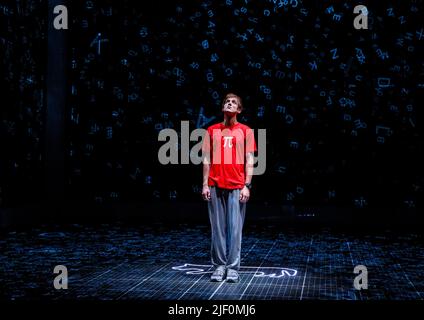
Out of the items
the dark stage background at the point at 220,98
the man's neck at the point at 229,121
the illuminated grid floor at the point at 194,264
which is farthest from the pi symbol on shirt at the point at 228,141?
the dark stage background at the point at 220,98

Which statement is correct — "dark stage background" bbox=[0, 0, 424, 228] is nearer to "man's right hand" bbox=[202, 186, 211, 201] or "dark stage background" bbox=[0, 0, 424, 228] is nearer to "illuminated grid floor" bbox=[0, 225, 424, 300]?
"illuminated grid floor" bbox=[0, 225, 424, 300]

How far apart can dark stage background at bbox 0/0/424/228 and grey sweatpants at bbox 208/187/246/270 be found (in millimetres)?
4137

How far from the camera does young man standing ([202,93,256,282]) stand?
3773 mm

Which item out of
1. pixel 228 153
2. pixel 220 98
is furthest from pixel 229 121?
pixel 220 98

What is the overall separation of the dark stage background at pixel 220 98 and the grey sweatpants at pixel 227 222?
4.14 meters

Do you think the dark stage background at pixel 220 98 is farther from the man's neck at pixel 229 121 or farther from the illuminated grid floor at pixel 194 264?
the man's neck at pixel 229 121

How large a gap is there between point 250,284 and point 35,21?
548cm

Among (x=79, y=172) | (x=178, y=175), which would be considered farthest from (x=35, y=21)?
(x=178, y=175)

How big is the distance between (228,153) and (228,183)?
204mm

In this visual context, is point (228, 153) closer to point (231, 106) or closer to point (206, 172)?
point (206, 172)

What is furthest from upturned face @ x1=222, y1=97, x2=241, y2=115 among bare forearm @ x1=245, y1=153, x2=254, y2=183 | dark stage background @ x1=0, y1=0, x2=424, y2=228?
dark stage background @ x1=0, y1=0, x2=424, y2=228

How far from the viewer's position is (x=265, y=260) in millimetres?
4902

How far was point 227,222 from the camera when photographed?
12.5 feet
